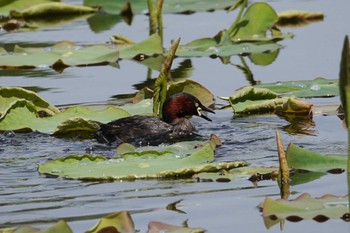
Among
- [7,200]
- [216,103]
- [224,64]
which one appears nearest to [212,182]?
[7,200]

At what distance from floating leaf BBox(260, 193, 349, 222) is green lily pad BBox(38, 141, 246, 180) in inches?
55.5

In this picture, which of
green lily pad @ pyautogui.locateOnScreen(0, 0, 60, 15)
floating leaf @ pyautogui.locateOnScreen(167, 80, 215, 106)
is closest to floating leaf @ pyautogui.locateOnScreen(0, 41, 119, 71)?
floating leaf @ pyautogui.locateOnScreen(167, 80, 215, 106)

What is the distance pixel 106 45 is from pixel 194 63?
3.58ft

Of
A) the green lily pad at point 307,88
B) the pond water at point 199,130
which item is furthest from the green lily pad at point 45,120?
the green lily pad at point 307,88

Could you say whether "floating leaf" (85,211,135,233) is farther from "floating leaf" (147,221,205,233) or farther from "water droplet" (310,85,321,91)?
"water droplet" (310,85,321,91)

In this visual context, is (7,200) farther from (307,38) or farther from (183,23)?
(183,23)

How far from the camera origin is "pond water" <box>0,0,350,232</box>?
23.5ft

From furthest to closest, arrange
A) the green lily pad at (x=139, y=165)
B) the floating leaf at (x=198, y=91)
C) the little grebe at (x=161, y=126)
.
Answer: the floating leaf at (x=198, y=91)
the little grebe at (x=161, y=126)
the green lily pad at (x=139, y=165)

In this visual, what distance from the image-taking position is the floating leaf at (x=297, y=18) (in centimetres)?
1548

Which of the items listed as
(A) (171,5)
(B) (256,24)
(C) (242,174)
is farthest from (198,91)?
(A) (171,5)

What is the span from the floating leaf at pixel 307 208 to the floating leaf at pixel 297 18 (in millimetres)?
8980

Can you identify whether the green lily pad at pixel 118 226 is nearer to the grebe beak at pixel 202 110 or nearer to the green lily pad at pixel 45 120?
the green lily pad at pixel 45 120

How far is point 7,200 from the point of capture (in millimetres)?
7781

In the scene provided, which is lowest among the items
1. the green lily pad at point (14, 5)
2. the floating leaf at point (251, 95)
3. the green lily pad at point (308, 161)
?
the green lily pad at point (308, 161)
